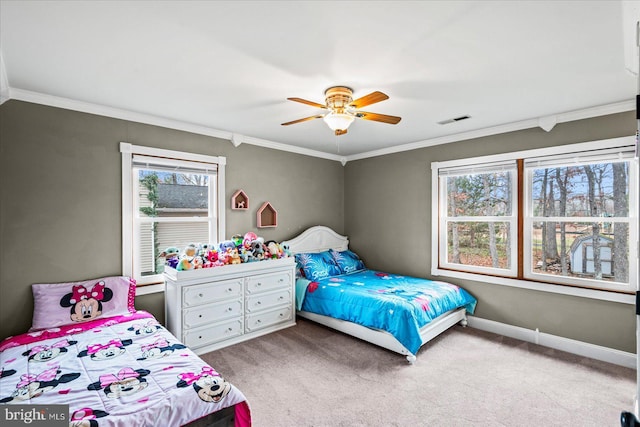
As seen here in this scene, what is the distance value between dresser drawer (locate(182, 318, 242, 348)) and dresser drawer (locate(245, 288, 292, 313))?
0.67ft

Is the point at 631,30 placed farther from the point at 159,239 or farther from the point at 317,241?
the point at 159,239

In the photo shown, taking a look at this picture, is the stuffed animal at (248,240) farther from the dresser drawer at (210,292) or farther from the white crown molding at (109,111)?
the white crown molding at (109,111)

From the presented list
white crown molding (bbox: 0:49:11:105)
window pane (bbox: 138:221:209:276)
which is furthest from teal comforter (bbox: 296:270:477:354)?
white crown molding (bbox: 0:49:11:105)

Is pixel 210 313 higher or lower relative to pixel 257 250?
lower

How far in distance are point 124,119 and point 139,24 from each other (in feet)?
5.53

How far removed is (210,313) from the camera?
3.16 meters

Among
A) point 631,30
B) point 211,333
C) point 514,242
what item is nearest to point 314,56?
point 631,30

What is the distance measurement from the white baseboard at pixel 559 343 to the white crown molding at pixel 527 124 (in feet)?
7.11

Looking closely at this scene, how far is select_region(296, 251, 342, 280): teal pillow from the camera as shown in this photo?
4.10m

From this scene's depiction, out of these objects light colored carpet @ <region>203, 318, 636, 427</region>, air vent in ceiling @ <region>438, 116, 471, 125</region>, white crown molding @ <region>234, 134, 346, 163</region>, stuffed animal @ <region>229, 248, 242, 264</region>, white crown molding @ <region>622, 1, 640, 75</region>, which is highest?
air vent in ceiling @ <region>438, 116, 471, 125</region>

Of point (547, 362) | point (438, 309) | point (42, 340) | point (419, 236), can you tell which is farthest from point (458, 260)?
point (42, 340)

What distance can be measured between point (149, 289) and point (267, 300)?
125cm

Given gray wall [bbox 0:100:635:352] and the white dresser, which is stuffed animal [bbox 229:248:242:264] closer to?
the white dresser

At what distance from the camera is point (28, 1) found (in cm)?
149
